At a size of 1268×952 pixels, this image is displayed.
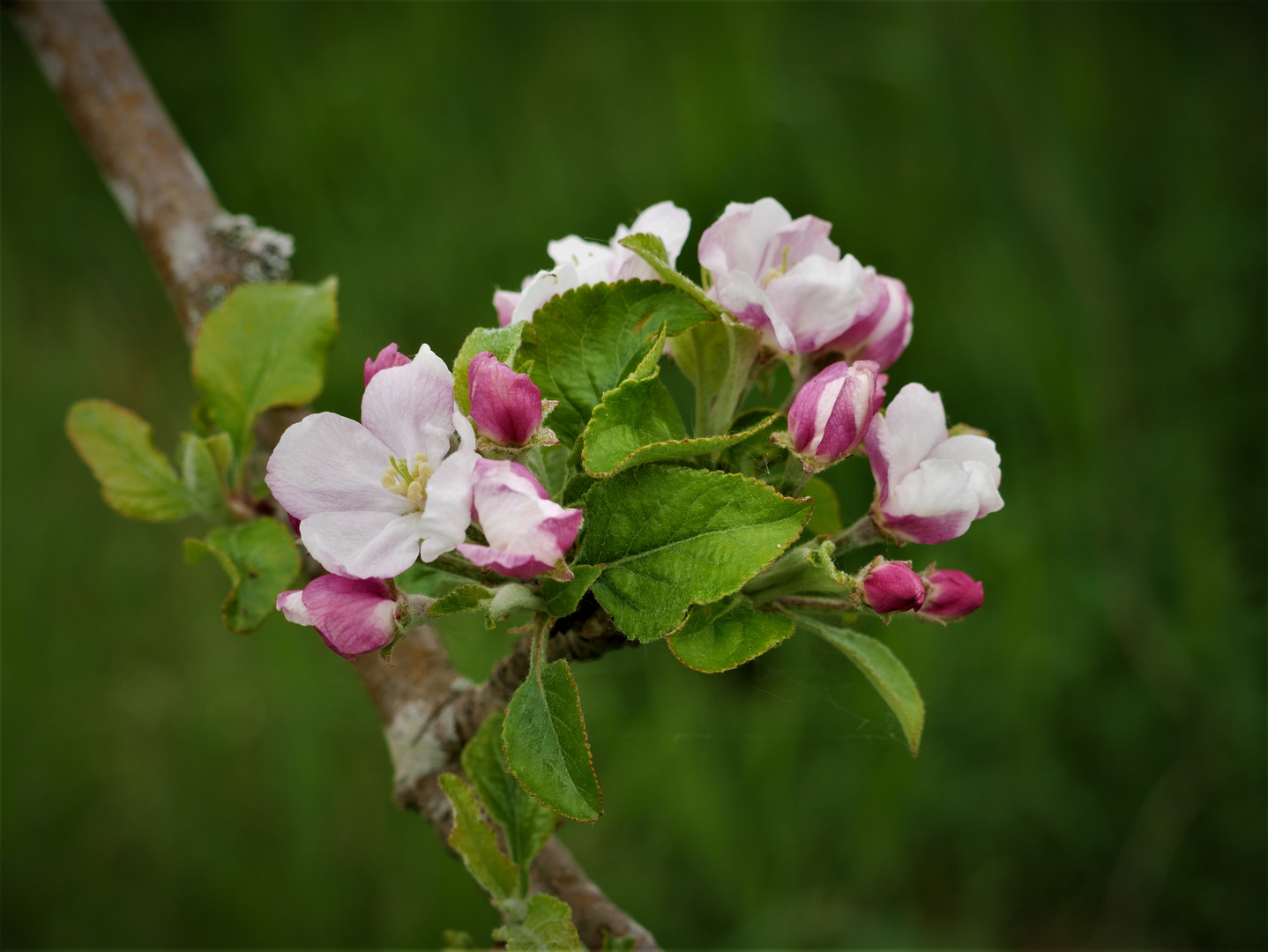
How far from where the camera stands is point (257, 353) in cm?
90

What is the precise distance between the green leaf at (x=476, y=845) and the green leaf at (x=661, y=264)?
1.16ft

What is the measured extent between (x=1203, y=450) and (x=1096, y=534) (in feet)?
1.20

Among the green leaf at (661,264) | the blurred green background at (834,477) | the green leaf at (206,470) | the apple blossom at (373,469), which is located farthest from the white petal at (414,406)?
the blurred green background at (834,477)

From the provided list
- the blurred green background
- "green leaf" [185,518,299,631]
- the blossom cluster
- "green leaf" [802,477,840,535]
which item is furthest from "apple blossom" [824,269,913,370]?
the blurred green background

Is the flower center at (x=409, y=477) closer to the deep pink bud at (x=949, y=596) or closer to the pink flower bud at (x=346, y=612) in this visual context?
the pink flower bud at (x=346, y=612)

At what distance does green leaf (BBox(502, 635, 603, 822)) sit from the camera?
0.53 metres

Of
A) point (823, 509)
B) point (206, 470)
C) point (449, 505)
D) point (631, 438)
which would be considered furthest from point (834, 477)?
point (449, 505)

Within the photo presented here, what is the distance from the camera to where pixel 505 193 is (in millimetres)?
2316

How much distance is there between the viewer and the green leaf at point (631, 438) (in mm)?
519

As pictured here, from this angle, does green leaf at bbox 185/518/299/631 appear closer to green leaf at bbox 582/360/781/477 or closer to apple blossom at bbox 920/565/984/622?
green leaf at bbox 582/360/781/477

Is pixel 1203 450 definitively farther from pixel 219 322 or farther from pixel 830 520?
pixel 219 322

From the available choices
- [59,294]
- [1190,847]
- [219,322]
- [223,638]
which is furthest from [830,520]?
[59,294]

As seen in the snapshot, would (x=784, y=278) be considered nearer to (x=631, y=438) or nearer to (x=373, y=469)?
(x=631, y=438)

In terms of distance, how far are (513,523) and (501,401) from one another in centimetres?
8
